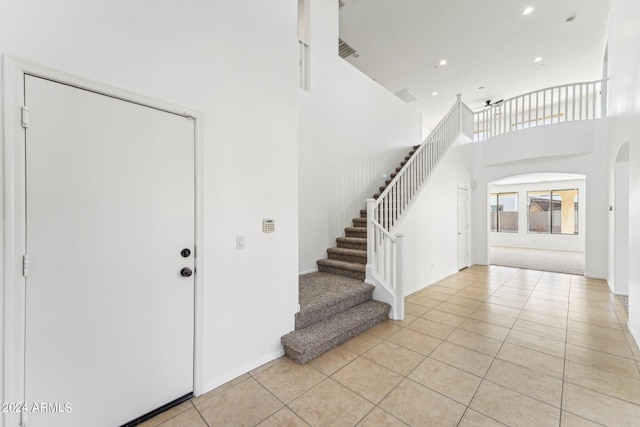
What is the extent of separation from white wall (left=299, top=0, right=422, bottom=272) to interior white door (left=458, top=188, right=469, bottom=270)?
2118mm

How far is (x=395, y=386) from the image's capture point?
2180mm

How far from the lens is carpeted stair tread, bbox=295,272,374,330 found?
9.48 feet

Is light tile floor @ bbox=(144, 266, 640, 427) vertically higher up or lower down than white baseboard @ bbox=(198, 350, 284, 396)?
lower down

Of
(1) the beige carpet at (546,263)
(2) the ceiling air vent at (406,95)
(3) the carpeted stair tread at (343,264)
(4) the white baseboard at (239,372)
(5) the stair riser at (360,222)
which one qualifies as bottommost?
(1) the beige carpet at (546,263)

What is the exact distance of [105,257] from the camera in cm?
166

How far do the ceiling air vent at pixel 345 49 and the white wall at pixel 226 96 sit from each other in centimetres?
436

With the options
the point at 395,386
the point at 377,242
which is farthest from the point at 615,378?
the point at 377,242

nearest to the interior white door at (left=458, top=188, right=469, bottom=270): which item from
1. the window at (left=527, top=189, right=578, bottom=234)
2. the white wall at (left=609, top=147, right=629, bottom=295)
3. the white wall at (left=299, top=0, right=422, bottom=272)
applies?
the white wall at (left=299, top=0, right=422, bottom=272)

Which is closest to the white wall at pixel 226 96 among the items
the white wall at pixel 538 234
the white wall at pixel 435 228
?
the white wall at pixel 435 228

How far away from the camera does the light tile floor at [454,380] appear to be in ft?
6.08

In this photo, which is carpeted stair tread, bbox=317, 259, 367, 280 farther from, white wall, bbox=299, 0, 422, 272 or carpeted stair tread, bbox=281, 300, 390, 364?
carpeted stair tread, bbox=281, 300, 390, 364

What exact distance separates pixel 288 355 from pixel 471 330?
2.20 m

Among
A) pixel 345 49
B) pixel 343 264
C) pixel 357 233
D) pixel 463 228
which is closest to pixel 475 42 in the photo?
pixel 345 49

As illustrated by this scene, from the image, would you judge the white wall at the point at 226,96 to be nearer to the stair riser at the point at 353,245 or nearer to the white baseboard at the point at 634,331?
the stair riser at the point at 353,245
